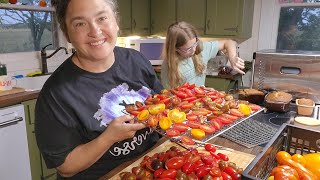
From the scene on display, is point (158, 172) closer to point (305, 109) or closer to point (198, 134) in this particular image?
point (198, 134)

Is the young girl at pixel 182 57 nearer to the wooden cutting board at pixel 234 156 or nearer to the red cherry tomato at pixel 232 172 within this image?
the wooden cutting board at pixel 234 156

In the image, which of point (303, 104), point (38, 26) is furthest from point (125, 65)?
point (38, 26)

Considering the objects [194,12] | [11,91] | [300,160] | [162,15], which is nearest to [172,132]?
[300,160]

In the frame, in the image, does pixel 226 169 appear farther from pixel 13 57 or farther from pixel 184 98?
pixel 13 57

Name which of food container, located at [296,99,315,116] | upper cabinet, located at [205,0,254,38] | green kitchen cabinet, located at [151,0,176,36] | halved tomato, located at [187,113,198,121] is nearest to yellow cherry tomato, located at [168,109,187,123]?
halved tomato, located at [187,113,198,121]

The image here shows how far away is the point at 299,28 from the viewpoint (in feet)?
10.7

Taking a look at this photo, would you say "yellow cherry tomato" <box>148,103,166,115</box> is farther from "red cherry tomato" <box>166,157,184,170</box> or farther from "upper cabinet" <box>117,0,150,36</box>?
"upper cabinet" <box>117,0,150,36</box>

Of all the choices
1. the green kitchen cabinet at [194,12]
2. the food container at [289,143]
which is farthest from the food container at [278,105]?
the green kitchen cabinet at [194,12]

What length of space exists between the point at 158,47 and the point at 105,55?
9.04ft

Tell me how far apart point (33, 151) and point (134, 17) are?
223 centimetres

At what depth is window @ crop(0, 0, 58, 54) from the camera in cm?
267

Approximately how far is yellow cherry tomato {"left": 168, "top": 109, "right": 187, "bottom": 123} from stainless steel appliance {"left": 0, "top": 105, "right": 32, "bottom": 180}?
5.12 feet

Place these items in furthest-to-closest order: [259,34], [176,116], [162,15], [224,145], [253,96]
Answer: [162,15] < [259,34] < [253,96] < [224,145] < [176,116]

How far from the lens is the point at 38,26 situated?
299 centimetres
